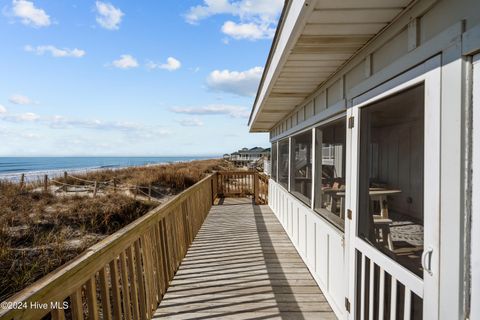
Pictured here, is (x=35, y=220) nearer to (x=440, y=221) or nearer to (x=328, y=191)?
(x=328, y=191)

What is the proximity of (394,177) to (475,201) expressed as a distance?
644 millimetres

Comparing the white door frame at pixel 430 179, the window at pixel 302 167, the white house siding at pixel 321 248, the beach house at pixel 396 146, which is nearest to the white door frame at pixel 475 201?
the beach house at pixel 396 146

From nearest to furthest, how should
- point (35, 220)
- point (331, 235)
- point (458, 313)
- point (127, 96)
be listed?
point (458, 313) < point (331, 235) < point (35, 220) < point (127, 96)

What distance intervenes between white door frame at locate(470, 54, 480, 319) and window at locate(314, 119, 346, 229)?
1.55 meters

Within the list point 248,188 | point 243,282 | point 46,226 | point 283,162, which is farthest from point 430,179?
point 248,188

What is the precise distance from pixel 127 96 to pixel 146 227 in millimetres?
26566

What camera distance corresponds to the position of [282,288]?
3.29 meters

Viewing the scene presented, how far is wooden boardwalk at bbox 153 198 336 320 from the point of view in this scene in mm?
2805

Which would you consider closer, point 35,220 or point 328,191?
point 328,191

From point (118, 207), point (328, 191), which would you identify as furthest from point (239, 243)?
point (118, 207)

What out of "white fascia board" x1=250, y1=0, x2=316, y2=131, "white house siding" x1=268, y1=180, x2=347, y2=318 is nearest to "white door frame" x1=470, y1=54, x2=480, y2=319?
"white fascia board" x1=250, y1=0, x2=316, y2=131

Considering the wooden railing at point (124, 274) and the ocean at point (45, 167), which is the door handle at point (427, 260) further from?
the ocean at point (45, 167)

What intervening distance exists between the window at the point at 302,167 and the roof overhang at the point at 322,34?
3.97ft

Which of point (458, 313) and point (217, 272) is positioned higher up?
point (458, 313)
